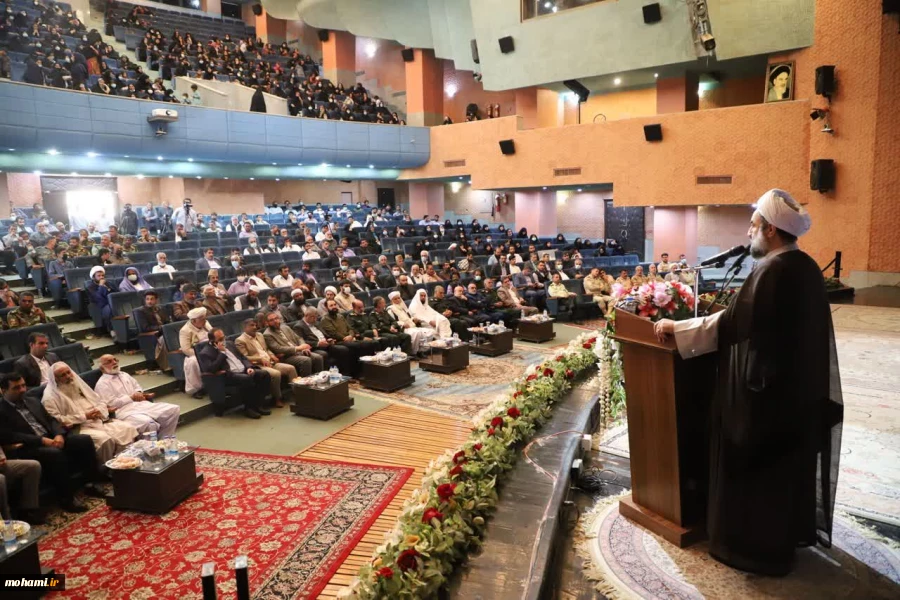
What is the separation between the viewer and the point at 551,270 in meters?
13.2

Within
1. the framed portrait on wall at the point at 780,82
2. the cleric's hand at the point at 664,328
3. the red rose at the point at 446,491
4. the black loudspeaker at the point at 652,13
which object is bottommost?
the red rose at the point at 446,491

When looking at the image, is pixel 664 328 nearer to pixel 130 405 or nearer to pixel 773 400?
pixel 773 400

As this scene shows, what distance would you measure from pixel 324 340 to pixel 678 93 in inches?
468

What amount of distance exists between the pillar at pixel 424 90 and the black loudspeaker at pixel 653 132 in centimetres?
850

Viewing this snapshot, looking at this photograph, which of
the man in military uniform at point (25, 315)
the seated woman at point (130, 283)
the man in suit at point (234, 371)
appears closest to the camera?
the man in suit at point (234, 371)

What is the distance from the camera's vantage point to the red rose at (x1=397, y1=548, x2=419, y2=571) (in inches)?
90.4

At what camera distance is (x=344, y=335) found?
8.01 m

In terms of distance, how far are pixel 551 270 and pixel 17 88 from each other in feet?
38.8

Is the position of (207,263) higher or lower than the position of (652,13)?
lower

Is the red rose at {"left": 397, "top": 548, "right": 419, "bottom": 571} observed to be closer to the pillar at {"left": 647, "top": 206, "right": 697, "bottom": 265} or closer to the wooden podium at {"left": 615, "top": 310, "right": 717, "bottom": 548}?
the wooden podium at {"left": 615, "top": 310, "right": 717, "bottom": 548}

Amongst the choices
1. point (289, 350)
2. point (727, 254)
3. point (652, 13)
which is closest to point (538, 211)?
point (652, 13)

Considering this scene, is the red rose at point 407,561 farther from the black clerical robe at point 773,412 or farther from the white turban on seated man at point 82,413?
the white turban on seated man at point 82,413

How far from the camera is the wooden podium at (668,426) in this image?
2.45 m

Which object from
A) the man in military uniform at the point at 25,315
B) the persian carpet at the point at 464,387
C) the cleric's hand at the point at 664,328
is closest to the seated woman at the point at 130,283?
the man in military uniform at the point at 25,315
